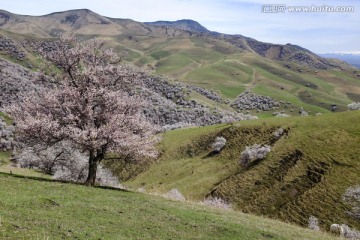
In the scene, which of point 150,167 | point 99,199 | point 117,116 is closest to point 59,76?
point 117,116

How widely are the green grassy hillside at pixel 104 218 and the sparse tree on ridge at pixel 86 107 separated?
5.23 m

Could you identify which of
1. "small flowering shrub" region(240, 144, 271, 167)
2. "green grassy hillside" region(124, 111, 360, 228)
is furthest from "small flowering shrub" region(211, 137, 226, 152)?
"small flowering shrub" region(240, 144, 271, 167)

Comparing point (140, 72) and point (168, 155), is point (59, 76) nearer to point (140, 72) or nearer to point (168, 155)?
point (140, 72)

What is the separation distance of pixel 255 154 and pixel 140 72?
3876 centimetres

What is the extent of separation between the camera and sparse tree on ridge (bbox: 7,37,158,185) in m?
31.8

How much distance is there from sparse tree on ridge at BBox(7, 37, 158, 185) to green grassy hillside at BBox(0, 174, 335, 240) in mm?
5231

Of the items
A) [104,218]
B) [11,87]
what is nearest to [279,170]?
[104,218]

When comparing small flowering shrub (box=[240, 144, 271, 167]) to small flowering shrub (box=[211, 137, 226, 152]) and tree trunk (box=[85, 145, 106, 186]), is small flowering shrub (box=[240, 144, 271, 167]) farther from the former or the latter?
tree trunk (box=[85, 145, 106, 186])

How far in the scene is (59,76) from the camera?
1401 inches

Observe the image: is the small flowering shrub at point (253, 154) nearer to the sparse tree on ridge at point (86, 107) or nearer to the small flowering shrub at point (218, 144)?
the small flowering shrub at point (218, 144)

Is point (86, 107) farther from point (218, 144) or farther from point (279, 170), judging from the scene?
point (218, 144)

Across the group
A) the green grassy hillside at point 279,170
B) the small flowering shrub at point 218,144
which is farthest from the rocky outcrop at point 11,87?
the small flowering shrub at point 218,144

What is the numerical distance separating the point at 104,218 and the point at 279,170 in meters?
46.6

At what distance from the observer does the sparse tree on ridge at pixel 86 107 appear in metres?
31.8
